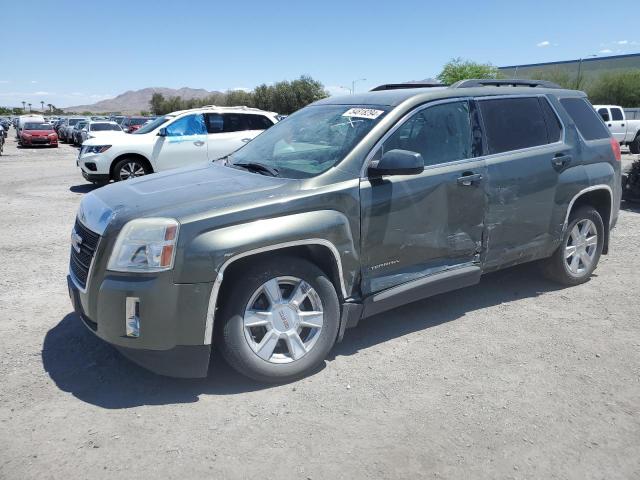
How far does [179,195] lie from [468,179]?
2198mm

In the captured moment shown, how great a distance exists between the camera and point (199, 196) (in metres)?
3.40

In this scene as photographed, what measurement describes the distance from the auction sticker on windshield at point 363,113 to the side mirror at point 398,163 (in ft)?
1.50

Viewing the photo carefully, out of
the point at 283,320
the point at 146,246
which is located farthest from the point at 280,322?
the point at 146,246

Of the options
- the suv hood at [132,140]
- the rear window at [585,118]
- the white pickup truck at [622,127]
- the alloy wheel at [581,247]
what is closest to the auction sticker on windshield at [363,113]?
the rear window at [585,118]

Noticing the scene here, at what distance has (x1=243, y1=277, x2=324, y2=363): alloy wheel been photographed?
3367mm

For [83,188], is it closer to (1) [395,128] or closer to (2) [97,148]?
(2) [97,148]

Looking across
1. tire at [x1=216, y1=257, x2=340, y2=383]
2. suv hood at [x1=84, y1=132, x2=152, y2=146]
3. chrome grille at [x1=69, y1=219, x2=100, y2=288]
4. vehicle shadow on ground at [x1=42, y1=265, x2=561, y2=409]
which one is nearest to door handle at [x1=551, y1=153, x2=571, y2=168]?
vehicle shadow on ground at [x1=42, y1=265, x2=561, y2=409]

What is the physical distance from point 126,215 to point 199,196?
0.46 meters

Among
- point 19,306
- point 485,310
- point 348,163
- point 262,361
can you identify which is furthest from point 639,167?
point 19,306

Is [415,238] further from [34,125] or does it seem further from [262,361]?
[34,125]

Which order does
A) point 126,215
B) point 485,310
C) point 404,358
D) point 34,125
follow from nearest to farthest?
point 126,215
point 404,358
point 485,310
point 34,125

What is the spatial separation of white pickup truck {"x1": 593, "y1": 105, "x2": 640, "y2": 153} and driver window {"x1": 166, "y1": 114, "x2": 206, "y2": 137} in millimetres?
18709

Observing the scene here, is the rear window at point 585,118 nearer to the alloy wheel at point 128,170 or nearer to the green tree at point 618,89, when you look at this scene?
the alloy wheel at point 128,170

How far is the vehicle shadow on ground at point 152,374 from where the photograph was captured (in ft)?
11.2
